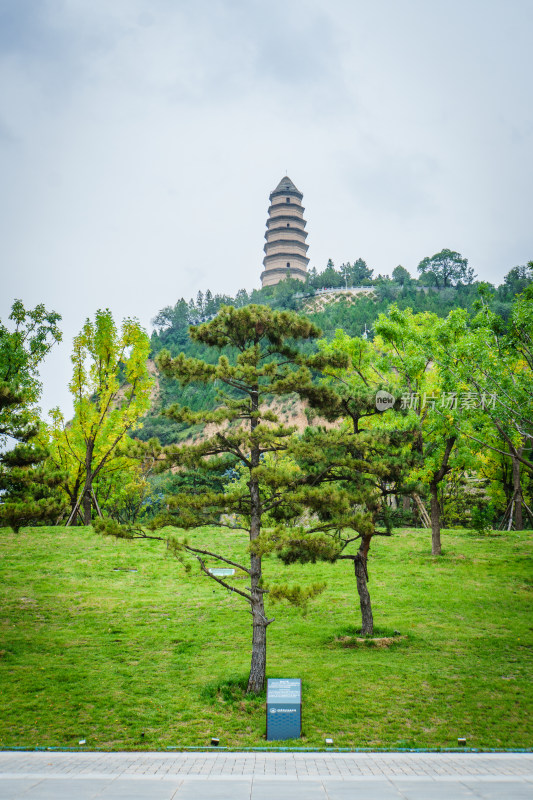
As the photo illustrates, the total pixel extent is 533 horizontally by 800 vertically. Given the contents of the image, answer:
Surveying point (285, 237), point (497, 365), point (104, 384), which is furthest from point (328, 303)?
point (497, 365)

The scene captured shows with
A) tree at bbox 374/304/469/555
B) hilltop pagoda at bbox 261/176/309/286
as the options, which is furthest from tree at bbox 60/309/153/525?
hilltop pagoda at bbox 261/176/309/286

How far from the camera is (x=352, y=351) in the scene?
851 inches

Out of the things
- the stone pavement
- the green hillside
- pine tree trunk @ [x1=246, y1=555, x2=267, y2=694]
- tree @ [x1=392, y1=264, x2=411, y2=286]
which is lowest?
the stone pavement

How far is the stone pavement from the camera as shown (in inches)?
254

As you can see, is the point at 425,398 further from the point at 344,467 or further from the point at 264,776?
the point at 264,776

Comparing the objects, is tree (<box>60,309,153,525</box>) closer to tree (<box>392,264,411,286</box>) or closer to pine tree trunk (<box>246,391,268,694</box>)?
pine tree trunk (<box>246,391,268,694</box>)

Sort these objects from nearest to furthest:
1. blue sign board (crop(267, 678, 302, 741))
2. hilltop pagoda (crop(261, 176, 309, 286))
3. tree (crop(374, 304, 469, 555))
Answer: blue sign board (crop(267, 678, 302, 741))
tree (crop(374, 304, 469, 555))
hilltop pagoda (crop(261, 176, 309, 286))

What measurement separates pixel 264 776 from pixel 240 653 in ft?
17.5

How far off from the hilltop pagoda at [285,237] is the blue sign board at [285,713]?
76859mm

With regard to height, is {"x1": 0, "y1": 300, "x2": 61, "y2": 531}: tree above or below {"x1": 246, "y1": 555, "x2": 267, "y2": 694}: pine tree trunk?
above

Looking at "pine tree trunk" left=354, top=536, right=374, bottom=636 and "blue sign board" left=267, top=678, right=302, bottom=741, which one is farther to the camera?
"pine tree trunk" left=354, top=536, right=374, bottom=636

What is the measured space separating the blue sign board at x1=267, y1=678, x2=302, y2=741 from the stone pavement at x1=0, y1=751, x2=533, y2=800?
0.61 m

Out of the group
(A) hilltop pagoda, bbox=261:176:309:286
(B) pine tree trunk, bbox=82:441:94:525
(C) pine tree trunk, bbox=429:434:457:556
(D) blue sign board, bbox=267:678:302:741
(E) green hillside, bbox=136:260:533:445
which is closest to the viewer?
(D) blue sign board, bbox=267:678:302:741

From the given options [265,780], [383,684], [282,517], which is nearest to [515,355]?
[282,517]
